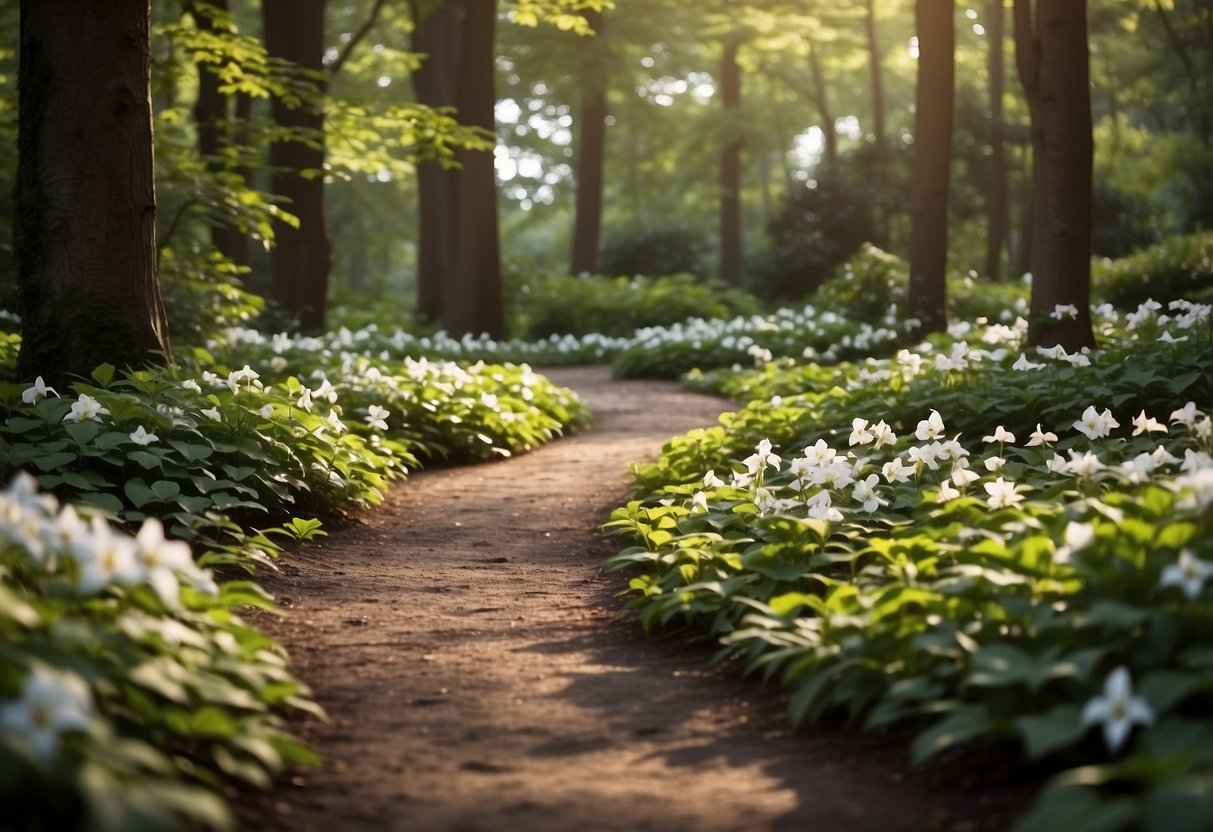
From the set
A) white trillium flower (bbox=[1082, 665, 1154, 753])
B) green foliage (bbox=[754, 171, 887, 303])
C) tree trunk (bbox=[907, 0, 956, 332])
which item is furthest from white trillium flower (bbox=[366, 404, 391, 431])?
green foliage (bbox=[754, 171, 887, 303])

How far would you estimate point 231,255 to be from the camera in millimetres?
17203

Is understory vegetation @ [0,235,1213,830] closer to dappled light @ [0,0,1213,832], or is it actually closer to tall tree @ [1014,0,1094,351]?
dappled light @ [0,0,1213,832]

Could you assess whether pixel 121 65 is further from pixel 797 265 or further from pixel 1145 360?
pixel 797 265

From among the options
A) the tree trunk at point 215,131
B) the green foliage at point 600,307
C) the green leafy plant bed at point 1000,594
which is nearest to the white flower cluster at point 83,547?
the green leafy plant bed at point 1000,594

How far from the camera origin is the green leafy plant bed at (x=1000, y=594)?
2.78 m

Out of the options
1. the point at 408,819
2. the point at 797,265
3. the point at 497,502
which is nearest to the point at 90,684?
the point at 408,819

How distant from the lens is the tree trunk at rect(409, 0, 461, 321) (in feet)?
60.0

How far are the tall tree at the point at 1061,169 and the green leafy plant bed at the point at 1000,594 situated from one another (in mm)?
2195

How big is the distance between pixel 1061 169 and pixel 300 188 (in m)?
9.65

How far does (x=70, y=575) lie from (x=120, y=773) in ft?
3.08

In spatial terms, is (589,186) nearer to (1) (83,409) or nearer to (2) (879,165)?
(2) (879,165)

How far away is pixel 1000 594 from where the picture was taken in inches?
141

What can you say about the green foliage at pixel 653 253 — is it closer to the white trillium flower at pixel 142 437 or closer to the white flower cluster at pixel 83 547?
the white trillium flower at pixel 142 437

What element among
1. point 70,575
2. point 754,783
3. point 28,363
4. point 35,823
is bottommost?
point 754,783
